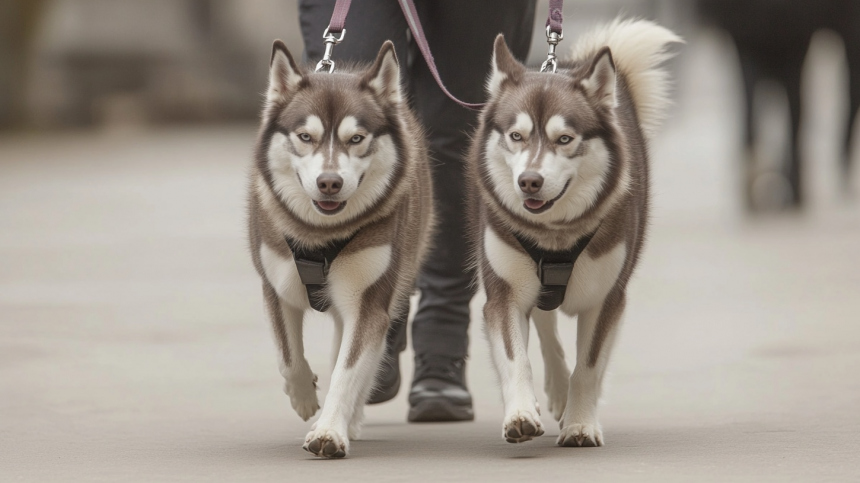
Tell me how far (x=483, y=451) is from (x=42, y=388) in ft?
7.87

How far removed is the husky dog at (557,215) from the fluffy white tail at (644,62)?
611 mm

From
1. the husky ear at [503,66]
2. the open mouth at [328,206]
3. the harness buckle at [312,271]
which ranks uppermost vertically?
the husky ear at [503,66]

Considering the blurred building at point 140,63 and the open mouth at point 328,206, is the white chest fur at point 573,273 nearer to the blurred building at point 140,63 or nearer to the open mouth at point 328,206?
the open mouth at point 328,206

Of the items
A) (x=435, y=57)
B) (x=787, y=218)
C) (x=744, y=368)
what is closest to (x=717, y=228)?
(x=787, y=218)

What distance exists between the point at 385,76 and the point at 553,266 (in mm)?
897

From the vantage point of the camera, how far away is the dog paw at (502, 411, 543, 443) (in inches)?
187

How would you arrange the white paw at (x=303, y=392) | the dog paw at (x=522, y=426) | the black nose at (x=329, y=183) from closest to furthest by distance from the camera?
the dog paw at (x=522, y=426), the black nose at (x=329, y=183), the white paw at (x=303, y=392)

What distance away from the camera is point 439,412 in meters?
5.98

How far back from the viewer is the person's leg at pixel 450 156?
5980 mm

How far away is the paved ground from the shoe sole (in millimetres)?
97

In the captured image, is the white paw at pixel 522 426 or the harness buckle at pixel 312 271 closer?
the white paw at pixel 522 426

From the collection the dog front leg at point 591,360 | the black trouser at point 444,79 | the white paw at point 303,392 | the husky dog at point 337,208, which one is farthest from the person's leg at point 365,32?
the dog front leg at point 591,360

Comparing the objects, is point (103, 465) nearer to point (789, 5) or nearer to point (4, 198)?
point (789, 5)

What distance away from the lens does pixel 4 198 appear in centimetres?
1692
